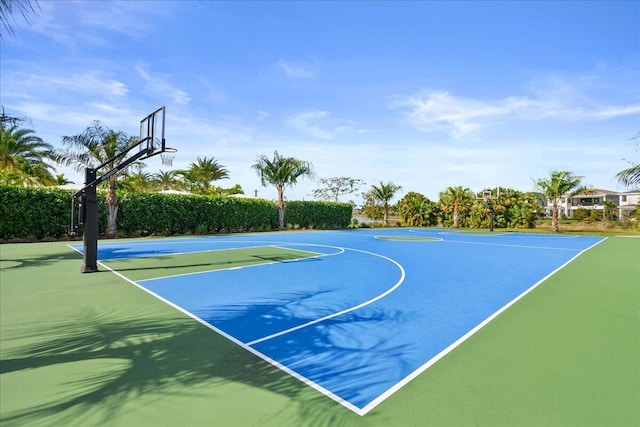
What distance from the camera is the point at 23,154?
25.0 meters

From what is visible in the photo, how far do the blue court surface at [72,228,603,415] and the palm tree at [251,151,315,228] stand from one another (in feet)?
64.3

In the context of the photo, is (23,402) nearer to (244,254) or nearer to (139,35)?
(244,254)

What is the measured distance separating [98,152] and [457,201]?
35037 millimetres

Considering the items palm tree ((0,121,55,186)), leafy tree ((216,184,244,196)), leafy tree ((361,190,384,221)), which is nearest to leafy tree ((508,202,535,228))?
leafy tree ((361,190,384,221))

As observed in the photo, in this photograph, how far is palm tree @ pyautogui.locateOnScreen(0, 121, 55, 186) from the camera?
23.0 metres

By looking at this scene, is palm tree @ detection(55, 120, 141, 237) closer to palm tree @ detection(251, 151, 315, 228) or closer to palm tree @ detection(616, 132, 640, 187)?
palm tree @ detection(251, 151, 315, 228)

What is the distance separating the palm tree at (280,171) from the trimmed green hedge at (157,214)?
164 cm

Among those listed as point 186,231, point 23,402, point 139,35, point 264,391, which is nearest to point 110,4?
point 139,35

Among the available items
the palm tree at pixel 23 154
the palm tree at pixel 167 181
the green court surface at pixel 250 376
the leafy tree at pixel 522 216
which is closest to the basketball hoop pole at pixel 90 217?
the green court surface at pixel 250 376

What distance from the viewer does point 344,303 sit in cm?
698

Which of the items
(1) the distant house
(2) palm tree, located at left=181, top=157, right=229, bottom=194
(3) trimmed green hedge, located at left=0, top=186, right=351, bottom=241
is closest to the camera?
(3) trimmed green hedge, located at left=0, top=186, right=351, bottom=241

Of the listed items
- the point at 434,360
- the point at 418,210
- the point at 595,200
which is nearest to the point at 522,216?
the point at 418,210

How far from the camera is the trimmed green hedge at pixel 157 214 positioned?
1745cm

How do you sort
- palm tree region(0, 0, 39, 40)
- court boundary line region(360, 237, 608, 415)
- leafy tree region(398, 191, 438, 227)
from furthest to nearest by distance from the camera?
leafy tree region(398, 191, 438, 227), palm tree region(0, 0, 39, 40), court boundary line region(360, 237, 608, 415)
